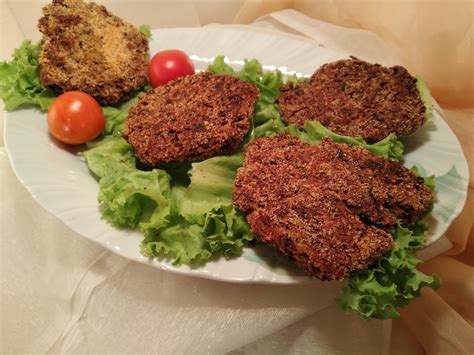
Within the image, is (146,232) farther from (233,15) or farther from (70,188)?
(233,15)

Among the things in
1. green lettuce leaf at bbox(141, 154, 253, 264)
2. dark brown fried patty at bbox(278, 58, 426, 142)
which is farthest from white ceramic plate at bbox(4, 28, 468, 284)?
dark brown fried patty at bbox(278, 58, 426, 142)

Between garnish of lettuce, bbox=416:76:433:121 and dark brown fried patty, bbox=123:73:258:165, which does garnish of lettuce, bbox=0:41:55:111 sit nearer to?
dark brown fried patty, bbox=123:73:258:165

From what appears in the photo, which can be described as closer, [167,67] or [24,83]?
[24,83]

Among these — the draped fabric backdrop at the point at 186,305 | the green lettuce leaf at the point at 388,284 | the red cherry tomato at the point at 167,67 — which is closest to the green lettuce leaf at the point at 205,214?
the green lettuce leaf at the point at 388,284

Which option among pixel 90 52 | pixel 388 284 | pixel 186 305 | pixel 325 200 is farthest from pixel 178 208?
pixel 90 52

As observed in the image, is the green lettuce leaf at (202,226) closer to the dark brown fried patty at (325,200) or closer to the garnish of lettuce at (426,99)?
the dark brown fried patty at (325,200)

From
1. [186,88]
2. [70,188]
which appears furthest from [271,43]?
[70,188]

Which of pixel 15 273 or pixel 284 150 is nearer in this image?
pixel 284 150

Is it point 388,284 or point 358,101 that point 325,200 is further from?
point 358,101
